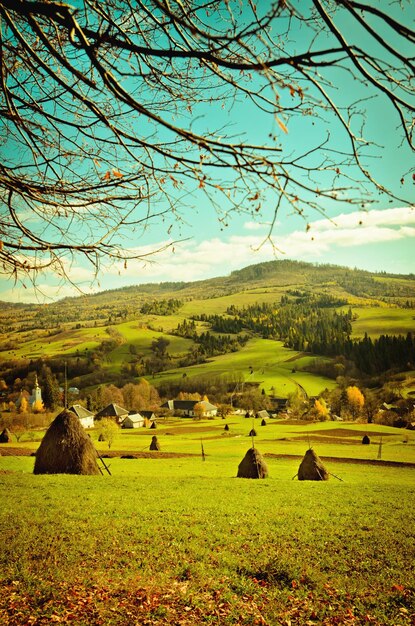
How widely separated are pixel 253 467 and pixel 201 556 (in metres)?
16.0

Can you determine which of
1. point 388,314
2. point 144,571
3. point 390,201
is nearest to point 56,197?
point 390,201

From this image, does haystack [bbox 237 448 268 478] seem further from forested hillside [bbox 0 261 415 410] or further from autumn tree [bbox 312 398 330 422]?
forested hillside [bbox 0 261 415 410]

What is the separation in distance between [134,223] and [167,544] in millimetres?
6912

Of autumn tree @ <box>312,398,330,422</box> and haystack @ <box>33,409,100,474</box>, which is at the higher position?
haystack @ <box>33,409,100,474</box>

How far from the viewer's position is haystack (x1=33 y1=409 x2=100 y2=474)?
20.0 m

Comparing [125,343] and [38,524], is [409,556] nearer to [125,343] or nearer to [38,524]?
[38,524]

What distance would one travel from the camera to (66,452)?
20.2m

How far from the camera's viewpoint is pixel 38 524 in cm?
907

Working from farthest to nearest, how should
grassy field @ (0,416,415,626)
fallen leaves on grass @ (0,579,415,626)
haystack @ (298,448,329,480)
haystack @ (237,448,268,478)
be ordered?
haystack @ (237,448,268,478), haystack @ (298,448,329,480), grassy field @ (0,416,415,626), fallen leaves on grass @ (0,579,415,626)

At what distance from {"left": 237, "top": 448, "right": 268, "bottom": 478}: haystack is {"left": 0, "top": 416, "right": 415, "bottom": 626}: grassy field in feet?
22.3

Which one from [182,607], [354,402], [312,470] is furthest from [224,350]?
[182,607]

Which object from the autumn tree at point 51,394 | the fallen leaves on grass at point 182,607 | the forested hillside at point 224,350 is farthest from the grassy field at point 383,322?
the fallen leaves on grass at point 182,607

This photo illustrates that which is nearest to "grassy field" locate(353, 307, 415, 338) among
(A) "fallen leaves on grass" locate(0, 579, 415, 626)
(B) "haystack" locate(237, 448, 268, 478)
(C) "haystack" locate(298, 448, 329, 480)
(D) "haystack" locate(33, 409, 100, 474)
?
(C) "haystack" locate(298, 448, 329, 480)

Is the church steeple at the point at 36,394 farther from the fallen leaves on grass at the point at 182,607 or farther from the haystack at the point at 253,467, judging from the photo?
the fallen leaves on grass at the point at 182,607
